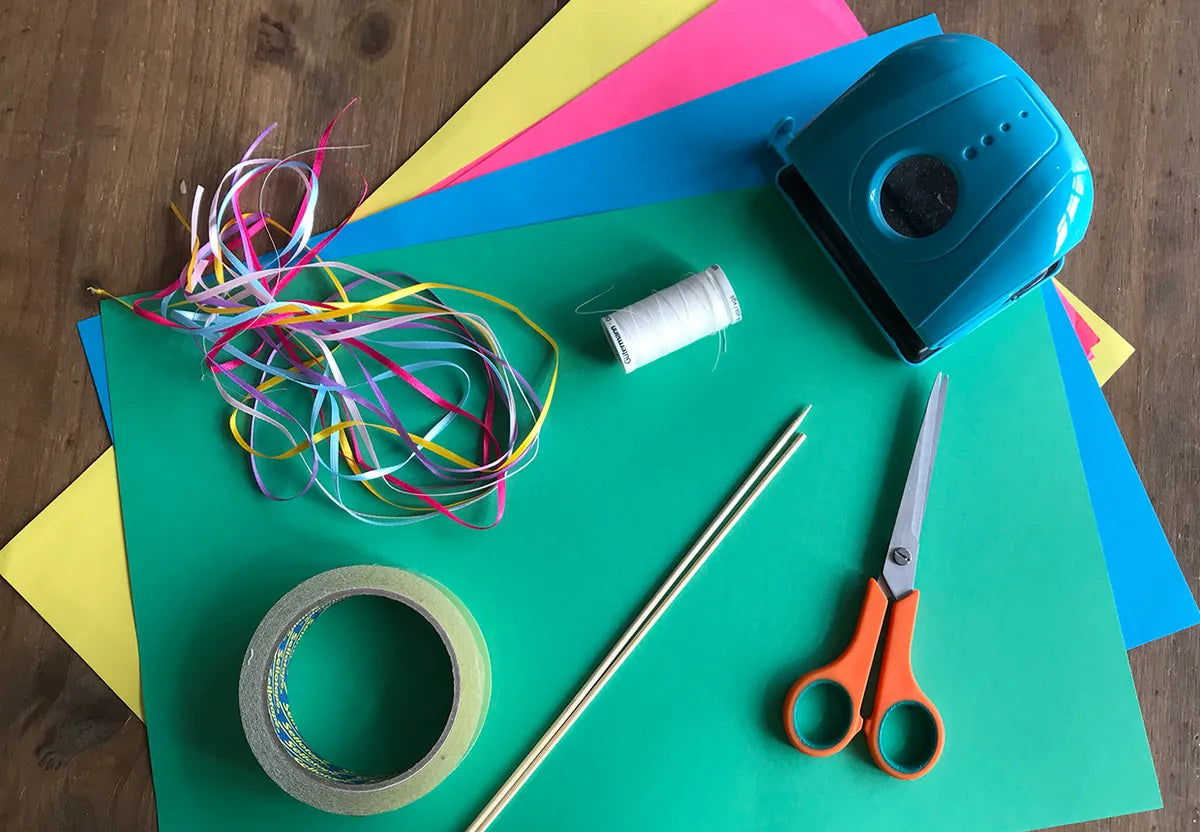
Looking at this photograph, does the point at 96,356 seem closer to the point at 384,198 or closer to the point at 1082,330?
the point at 384,198

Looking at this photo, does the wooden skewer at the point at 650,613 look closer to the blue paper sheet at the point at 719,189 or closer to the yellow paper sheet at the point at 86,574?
the blue paper sheet at the point at 719,189

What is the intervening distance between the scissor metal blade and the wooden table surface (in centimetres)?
25

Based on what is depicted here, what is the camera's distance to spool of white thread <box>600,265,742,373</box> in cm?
85

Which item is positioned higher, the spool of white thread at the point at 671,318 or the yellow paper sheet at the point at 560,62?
the yellow paper sheet at the point at 560,62

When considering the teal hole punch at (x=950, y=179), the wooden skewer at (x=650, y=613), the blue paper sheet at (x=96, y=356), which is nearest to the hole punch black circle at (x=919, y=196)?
the teal hole punch at (x=950, y=179)

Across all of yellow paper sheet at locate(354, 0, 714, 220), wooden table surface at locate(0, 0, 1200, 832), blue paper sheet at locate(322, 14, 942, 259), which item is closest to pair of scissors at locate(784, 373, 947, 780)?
wooden table surface at locate(0, 0, 1200, 832)

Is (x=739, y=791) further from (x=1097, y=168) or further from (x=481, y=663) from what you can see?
(x=1097, y=168)

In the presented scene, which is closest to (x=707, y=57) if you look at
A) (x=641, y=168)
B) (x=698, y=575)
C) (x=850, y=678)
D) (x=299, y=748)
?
(x=641, y=168)

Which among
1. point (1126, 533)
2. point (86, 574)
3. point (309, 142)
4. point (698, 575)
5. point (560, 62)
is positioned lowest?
point (1126, 533)

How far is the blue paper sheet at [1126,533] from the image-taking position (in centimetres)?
93

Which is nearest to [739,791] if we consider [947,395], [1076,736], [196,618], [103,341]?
[1076,736]

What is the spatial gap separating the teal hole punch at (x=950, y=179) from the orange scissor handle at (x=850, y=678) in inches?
10.7

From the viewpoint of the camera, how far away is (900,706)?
0.88 m

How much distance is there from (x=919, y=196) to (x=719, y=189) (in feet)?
0.69
